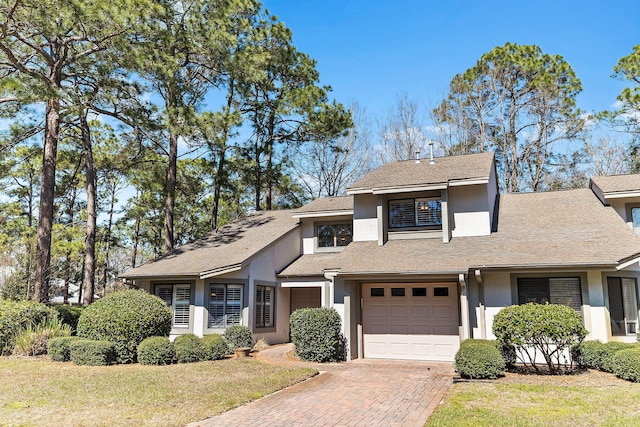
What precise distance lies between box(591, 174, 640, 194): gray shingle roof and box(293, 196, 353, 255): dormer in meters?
8.76

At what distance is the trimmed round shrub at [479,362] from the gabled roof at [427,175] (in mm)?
5487

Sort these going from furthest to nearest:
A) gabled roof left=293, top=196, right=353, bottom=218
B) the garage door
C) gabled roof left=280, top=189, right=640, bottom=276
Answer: gabled roof left=293, top=196, right=353, bottom=218
the garage door
gabled roof left=280, top=189, right=640, bottom=276

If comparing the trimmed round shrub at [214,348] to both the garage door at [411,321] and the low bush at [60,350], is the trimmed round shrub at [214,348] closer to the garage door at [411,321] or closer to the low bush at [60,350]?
the low bush at [60,350]

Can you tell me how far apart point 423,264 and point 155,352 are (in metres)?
7.74

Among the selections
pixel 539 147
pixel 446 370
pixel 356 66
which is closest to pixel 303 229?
pixel 356 66

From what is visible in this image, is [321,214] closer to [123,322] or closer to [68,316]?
[123,322]

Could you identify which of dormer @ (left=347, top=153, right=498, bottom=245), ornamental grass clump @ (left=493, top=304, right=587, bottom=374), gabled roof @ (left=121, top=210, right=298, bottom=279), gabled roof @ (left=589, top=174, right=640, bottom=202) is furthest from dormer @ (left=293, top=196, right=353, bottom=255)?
gabled roof @ (left=589, top=174, right=640, bottom=202)

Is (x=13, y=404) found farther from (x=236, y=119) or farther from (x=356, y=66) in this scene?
(x=356, y=66)

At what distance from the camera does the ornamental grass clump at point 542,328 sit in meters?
10.2

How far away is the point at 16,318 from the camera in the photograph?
1449 cm

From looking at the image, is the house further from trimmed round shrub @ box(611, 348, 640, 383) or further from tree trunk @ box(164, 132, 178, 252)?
tree trunk @ box(164, 132, 178, 252)

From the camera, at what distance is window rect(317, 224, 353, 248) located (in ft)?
61.7

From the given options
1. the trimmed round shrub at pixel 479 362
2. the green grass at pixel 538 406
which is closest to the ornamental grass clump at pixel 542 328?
the trimmed round shrub at pixel 479 362

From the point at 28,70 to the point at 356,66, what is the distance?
1335 centimetres
